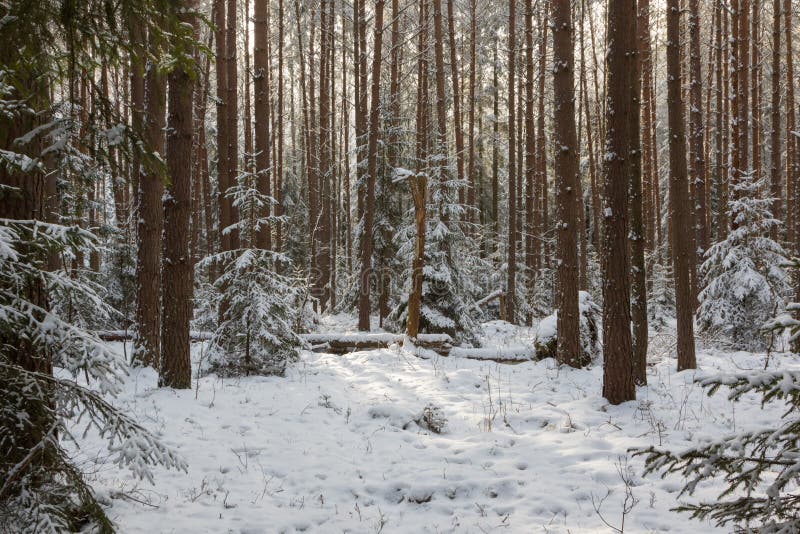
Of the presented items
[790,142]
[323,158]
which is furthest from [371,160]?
[790,142]

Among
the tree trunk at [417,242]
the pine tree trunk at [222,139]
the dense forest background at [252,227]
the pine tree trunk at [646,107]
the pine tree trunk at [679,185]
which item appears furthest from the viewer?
the pine tree trunk at [646,107]

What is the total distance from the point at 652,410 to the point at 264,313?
603 centimetres

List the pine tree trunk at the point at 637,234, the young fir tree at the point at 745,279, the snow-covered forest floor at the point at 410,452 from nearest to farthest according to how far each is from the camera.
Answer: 1. the snow-covered forest floor at the point at 410,452
2. the pine tree trunk at the point at 637,234
3. the young fir tree at the point at 745,279

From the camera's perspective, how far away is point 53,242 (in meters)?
2.91

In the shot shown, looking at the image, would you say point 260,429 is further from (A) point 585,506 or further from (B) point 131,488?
(A) point 585,506

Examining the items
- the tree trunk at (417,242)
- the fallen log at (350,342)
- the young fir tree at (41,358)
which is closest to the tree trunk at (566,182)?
the fallen log at (350,342)

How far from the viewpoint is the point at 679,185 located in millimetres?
9492

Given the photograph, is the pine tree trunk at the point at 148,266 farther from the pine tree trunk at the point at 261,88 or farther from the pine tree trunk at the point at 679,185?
the pine tree trunk at the point at 679,185

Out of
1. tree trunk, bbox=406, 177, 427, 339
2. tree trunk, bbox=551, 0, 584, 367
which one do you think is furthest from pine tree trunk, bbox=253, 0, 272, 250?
tree trunk, bbox=551, 0, 584, 367

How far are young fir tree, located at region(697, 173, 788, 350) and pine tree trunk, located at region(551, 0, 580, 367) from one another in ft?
19.3

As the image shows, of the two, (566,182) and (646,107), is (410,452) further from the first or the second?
(646,107)

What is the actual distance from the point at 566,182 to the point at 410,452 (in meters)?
5.58

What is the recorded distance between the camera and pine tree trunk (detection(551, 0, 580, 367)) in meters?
8.80

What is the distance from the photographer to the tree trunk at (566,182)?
346 inches
